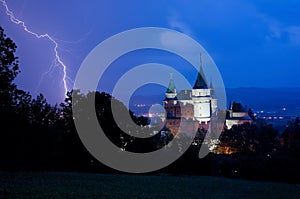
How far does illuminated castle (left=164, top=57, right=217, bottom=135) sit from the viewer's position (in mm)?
129762

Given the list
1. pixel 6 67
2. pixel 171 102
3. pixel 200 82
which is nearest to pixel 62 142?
pixel 6 67

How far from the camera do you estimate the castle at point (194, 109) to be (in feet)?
411

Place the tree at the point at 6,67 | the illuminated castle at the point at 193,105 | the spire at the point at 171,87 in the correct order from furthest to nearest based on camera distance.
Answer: the spire at the point at 171,87
the illuminated castle at the point at 193,105
the tree at the point at 6,67

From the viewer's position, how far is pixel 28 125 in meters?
25.3

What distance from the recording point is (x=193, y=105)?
136 meters

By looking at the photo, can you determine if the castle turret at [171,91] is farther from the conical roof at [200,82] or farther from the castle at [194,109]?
the conical roof at [200,82]

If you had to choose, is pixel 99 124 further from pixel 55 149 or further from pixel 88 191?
pixel 88 191

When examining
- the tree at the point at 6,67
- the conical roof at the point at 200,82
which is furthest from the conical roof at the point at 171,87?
the tree at the point at 6,67

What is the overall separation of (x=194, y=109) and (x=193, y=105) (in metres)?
1.41

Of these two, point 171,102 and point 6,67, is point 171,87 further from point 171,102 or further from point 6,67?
point 6,67

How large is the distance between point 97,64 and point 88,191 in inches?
1765

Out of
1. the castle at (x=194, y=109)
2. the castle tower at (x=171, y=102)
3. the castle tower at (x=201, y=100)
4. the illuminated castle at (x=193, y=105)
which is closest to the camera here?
the castle at (x=194, y=109)

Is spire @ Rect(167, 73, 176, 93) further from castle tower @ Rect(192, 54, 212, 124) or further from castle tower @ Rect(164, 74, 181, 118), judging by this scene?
castle tower @ Rect(192, 54, 212, 124)

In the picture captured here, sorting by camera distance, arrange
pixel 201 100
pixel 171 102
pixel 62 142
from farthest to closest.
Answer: pixel 171 102, pixel 201 100, pixel 62 142
